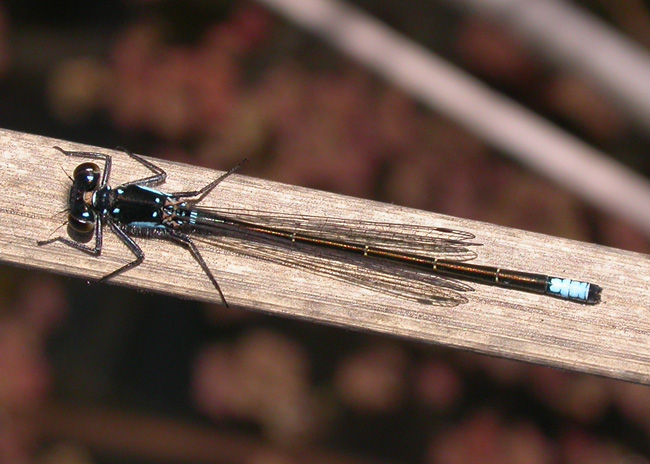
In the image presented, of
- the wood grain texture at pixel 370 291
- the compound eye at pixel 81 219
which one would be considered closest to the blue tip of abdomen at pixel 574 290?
the wood grain texture at pixel 370 291

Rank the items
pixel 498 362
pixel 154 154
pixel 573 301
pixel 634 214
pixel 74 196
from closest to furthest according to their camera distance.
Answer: pixel 573 301 → pixel 74 196 → pixel 634 214 → pixel 498 362 → pixel 154 154

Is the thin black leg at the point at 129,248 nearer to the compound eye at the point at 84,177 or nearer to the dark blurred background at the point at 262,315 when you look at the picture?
the compound eye at the point at 84,177

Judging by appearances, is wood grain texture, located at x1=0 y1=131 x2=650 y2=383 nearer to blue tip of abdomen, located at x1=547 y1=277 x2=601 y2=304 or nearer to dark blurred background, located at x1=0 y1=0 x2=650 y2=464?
blue tip of abdomen, located at x1=547 y1=277 x2=601 y2=304

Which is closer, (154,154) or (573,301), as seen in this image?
(573,301)

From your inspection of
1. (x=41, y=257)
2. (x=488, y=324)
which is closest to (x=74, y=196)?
(x=41, y=257)

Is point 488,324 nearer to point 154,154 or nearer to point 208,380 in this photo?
point 208,380

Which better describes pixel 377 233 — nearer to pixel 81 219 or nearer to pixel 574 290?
pixel 574 290
